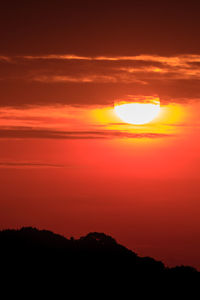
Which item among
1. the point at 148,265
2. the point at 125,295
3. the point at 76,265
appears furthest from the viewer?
the point at 148,265

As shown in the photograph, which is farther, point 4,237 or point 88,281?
point 4,237

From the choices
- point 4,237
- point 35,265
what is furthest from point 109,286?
point 4,237

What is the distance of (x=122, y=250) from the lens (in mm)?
141000

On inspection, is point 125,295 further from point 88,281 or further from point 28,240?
point 28,240

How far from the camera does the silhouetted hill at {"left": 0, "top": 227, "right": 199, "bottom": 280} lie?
124 m

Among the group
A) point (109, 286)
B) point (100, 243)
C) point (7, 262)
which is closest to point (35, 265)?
point (7, 262)

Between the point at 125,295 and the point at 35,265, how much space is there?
14.7 metres

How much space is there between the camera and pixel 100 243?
463 ft

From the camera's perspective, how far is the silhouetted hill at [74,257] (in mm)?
124062

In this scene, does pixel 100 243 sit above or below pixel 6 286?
above

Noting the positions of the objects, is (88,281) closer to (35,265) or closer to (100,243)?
(35,265)

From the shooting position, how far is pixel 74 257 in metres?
130

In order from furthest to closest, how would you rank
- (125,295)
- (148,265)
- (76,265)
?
(148,265), (76,265), (125,295)

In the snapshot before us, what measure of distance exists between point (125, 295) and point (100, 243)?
2238cm
